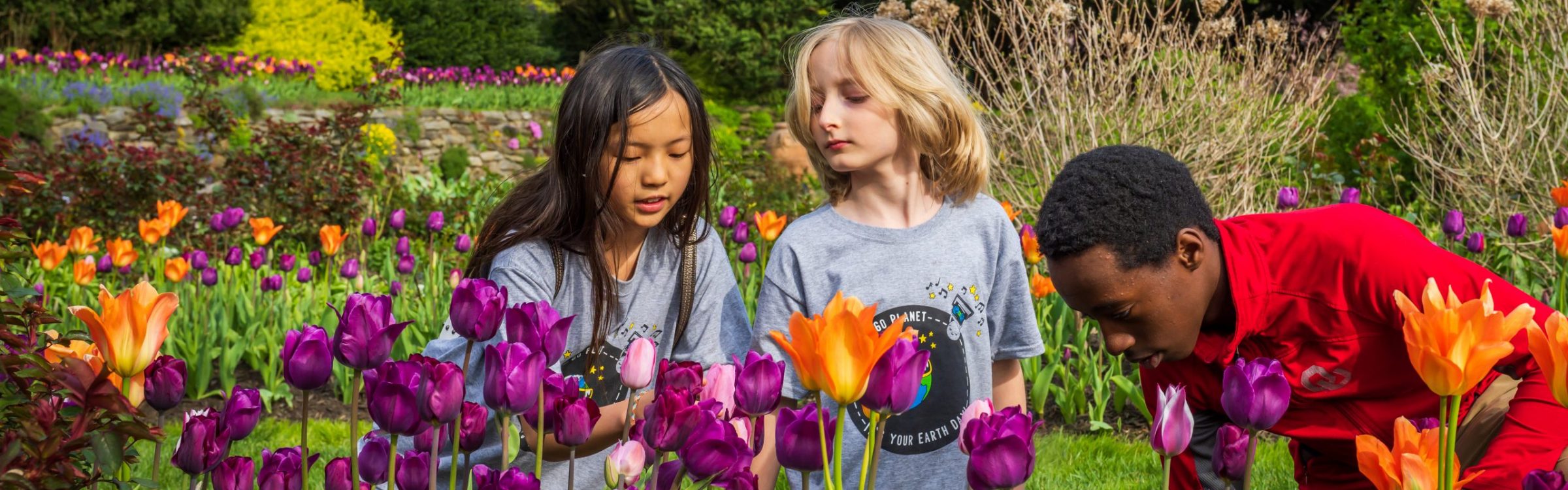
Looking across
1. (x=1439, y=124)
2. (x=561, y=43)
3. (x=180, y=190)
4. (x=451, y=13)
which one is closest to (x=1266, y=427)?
(x=1439, y=124)

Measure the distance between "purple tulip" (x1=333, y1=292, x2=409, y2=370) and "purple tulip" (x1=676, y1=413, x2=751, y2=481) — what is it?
31 cm

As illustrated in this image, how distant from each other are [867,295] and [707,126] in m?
0.45

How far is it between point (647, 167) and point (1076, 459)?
1.66 metres

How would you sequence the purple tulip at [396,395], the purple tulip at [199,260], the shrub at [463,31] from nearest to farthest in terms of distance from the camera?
the purple tulip at [396,395]
the purple tulip at [199,260]
the shrub at [463,31]

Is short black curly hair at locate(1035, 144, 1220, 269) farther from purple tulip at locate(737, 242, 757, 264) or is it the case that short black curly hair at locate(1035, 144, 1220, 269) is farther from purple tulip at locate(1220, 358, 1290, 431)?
purple tulip at locate(737, 242, 757, 264)

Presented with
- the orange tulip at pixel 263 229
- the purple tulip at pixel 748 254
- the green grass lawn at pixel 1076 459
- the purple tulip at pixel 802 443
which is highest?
the purple tulip at pixel 802 443

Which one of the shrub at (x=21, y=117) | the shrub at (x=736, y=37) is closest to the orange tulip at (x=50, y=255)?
the shrub at (x=21, y=117)

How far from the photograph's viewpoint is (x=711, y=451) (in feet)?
3.69

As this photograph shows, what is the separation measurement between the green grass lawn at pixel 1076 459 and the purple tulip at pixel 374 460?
6.07 feet

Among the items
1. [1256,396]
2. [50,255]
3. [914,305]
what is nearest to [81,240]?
[50,255]

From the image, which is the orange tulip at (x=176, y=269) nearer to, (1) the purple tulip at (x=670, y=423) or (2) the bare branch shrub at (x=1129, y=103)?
(2) the bare branch shrub at (x=1129, y=103)

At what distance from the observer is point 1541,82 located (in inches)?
194

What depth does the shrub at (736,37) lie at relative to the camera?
49.3 feet

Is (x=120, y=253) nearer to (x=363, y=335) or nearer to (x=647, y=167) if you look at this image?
(x=647, y=167)
